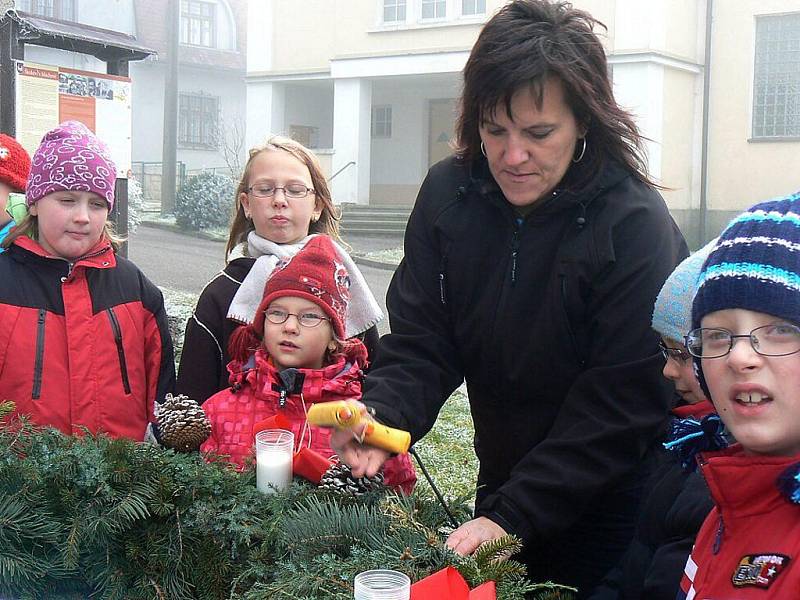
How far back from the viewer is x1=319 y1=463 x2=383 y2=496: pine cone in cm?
188

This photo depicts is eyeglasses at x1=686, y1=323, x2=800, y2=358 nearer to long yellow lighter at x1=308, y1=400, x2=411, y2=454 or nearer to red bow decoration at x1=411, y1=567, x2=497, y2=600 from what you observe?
red bow decoration at x1=411, y1=567, x2=497, y2=600

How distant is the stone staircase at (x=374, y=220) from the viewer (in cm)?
1998

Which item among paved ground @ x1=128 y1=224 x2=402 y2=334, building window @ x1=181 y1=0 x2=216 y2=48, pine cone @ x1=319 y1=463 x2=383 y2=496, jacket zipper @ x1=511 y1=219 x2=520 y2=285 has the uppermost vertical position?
building window @ x1=181 y1=0 x2=216 y2=48

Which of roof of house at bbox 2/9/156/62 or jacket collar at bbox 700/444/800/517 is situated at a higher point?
roof of house at bbox 2/9/156/62

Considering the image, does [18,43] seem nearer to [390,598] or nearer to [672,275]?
[672,275]

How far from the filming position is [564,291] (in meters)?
2.07

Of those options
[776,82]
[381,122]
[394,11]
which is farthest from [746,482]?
[381,122]

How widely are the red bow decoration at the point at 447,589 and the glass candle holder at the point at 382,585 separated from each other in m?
0.02

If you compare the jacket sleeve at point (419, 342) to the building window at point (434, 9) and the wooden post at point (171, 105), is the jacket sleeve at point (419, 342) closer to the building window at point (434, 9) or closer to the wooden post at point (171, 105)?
the wooden post at point (171, 105)

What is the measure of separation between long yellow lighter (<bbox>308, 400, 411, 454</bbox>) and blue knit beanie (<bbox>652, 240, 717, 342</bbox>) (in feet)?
2.01

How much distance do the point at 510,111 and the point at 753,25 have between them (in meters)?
16.2

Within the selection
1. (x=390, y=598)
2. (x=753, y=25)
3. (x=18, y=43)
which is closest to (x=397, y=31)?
(x=753, y=25)

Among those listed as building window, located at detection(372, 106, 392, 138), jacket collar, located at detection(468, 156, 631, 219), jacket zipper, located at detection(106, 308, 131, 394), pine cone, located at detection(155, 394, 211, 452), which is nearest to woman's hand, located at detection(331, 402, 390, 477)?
pine cone, located at detection(155, 394, 211, 452)

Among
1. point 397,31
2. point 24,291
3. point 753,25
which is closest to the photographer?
point 24,291
